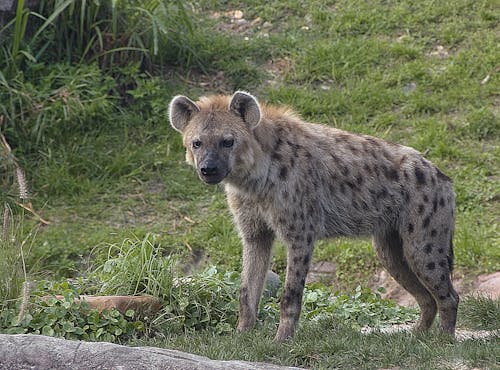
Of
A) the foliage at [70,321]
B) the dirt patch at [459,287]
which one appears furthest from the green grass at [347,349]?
the dirt patch at [459,287]

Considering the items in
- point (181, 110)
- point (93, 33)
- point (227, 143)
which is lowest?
point (227, 143)

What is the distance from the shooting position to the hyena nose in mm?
5199

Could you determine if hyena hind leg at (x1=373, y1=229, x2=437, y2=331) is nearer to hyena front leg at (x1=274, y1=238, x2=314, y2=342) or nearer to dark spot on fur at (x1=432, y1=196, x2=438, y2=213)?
dark spot on fur at (x1=432, y1=196, x2=438, y2=213)

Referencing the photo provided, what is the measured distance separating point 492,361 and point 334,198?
1472 mm

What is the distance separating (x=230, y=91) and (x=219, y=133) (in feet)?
12.4

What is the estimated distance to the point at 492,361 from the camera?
14.7ft

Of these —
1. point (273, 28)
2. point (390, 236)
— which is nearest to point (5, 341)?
point (390, 236)

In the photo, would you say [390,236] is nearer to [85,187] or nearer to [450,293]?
[450,293]

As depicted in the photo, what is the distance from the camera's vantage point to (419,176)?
570 cm

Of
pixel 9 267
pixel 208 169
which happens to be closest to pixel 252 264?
pixel 208 169

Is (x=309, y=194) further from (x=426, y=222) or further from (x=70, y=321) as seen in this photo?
(x=70, y=321)

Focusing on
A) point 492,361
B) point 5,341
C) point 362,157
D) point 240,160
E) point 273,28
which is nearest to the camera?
point 5,341

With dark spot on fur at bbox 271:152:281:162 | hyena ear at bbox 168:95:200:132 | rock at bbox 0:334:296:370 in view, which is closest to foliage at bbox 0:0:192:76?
hyena ear at bbox 168:95:200:132

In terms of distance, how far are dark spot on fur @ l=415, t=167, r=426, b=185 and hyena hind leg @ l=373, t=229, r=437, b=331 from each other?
0.32 metres
